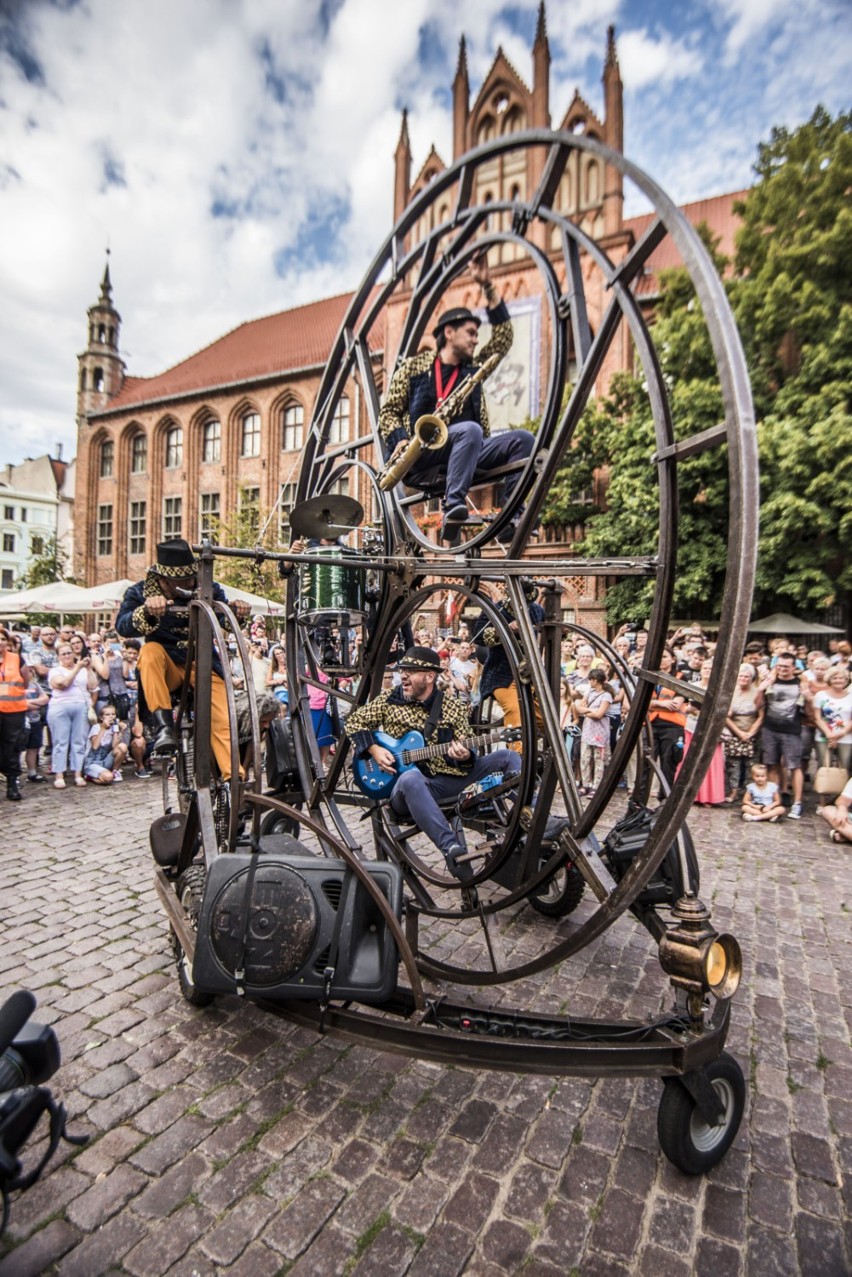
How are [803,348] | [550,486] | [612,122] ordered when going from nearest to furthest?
1. [550,486]
2. [803,348]
3. [612,122]

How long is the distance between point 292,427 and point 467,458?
105ft

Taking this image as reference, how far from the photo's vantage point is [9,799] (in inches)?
320

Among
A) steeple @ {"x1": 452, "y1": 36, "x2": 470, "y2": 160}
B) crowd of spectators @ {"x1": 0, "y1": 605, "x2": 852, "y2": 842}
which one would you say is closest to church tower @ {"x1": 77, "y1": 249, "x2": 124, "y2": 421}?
steeple @ {"x1": 452, "y1": 36, "x2": 470, "y2": 160}

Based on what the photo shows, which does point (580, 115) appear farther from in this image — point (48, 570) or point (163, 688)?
point (48, 570)

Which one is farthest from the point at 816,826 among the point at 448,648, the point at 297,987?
the point at 297,987

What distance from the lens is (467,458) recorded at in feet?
11.8

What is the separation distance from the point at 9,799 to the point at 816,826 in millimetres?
9670

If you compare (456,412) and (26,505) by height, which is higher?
(26,505)

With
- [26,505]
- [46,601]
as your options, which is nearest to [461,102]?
[46,601]

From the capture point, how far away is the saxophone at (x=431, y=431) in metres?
3.44

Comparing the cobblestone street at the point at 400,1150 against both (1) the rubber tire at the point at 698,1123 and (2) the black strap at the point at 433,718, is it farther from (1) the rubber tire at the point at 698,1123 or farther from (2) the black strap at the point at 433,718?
(2) the black strap at the point at 433,718

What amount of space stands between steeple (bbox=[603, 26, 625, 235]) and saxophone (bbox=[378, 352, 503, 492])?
2304cm

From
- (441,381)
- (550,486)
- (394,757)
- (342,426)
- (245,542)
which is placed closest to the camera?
(550,486)

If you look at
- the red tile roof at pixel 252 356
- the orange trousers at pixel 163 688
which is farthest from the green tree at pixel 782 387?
the red tile roof at pixel 252 356
